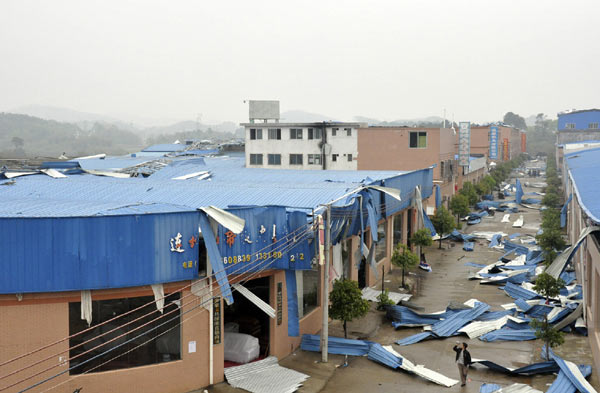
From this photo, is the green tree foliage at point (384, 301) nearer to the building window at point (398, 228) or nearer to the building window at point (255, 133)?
the building window at point (398, 228)

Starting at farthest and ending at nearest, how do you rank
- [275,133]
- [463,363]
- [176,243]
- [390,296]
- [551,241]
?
[275,133] → [551,241] → [390,296] → [463,363] → [176,243]

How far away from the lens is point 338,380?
55.9 ft

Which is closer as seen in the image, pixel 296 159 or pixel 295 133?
pixel 295 133

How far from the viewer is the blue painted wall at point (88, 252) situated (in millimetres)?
13766

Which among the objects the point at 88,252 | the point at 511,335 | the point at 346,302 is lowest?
the point at 511,335

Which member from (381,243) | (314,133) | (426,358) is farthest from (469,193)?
(426,358)

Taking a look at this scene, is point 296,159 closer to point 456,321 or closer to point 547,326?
point 456,321

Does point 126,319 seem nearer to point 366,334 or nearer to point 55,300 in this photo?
point 55,300

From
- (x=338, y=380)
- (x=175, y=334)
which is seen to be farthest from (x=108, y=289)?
(x=338, y=380)

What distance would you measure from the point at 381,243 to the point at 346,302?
37.1ft

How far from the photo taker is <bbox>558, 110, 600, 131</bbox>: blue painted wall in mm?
101625

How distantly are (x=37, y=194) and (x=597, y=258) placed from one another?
19501 millimetres

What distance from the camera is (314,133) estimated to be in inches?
1903

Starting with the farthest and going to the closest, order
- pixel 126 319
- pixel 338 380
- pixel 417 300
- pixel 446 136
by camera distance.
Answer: pixel 446 136
pixel 417 300
pixel 338 380
pixel 126 319
